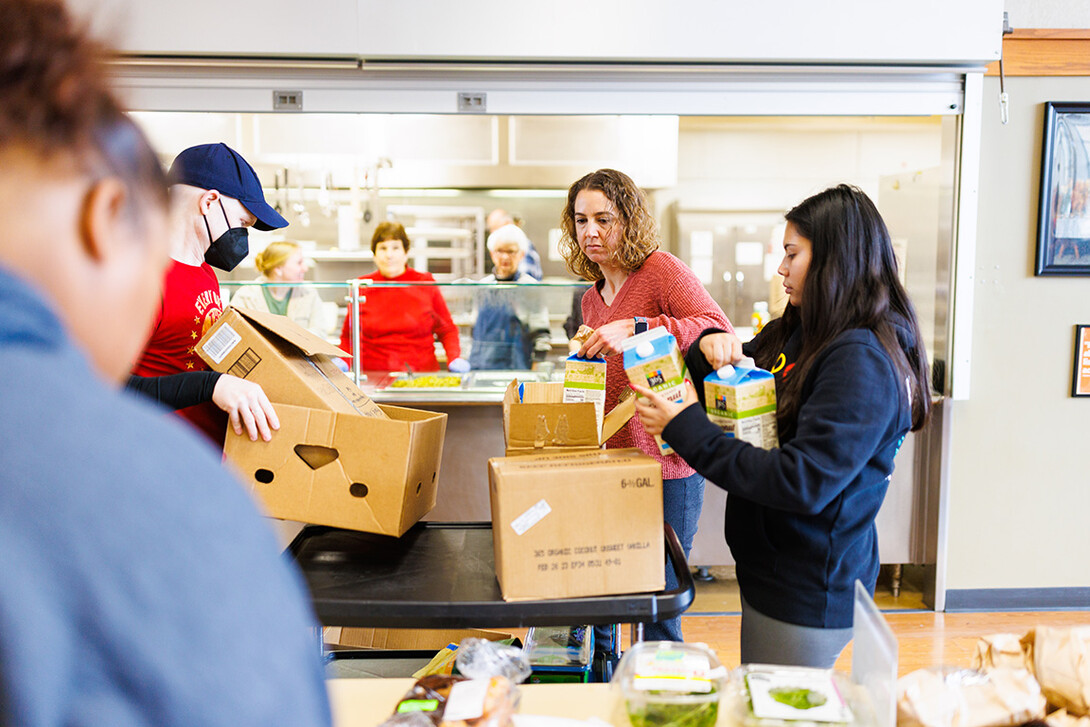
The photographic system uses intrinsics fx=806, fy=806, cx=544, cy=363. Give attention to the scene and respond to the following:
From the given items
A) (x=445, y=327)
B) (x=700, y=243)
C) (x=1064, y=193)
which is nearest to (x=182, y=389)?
(x=445, y=327)

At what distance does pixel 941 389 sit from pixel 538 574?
8.16 ft

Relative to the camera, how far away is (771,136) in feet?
20.0

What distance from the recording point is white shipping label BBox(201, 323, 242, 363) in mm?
1504

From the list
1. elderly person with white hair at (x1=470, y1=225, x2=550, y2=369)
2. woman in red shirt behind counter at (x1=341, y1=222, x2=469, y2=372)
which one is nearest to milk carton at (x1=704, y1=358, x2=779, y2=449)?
elderly person with white hair at (x1=470, y1=225, x2=550, y2=369)

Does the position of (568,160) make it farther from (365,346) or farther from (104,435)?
(104,435)

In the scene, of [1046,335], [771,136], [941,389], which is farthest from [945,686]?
[771,136]

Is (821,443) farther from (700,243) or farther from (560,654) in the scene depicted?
(700,243)

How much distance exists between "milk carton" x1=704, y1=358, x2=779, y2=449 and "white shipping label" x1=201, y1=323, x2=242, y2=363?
0.88 meters

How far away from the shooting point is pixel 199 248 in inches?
66.8

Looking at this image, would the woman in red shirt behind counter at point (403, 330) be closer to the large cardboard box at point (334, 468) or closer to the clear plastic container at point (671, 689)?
the large cardboard box at point (334, 468)

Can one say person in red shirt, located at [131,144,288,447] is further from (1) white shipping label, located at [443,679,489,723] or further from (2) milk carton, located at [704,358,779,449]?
(2) milk carton, located at [704,358,779,449]

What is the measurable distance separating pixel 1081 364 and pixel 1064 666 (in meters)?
2.45

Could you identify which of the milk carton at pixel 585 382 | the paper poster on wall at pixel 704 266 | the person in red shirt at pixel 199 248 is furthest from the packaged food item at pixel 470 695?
the paper poster on wall at pixel 704 266

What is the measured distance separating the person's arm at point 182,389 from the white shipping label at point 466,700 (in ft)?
2.27
